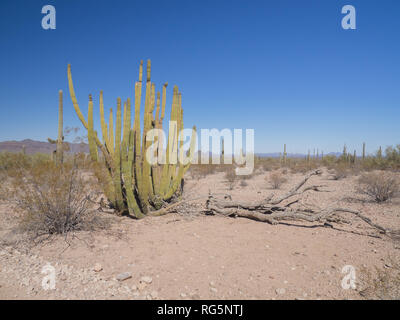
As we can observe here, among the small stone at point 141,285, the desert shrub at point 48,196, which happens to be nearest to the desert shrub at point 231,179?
the desert shrub at point 48,196

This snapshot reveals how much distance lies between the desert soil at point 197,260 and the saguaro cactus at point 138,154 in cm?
68

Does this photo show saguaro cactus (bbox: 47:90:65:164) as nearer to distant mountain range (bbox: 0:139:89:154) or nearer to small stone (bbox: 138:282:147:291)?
small stone (bbox: 138:282:147:291)

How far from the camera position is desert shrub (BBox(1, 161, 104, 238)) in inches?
165

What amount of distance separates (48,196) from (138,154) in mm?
1991

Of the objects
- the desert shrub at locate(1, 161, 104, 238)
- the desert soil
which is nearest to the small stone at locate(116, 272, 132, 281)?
the desert soil

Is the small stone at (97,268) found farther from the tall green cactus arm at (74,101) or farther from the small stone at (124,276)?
the tall green cactus arm at (74,101)

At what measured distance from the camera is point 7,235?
4.27 metres

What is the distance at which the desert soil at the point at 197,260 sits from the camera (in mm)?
2812

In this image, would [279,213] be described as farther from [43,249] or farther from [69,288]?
[43,249]

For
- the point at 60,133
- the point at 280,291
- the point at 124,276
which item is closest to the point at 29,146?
the point at 60,133
